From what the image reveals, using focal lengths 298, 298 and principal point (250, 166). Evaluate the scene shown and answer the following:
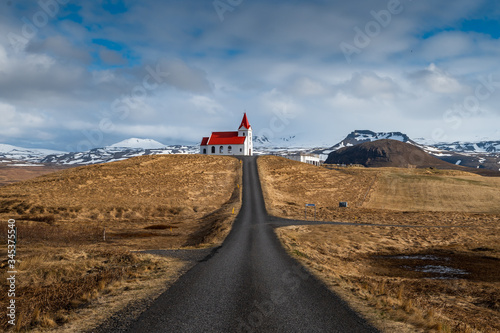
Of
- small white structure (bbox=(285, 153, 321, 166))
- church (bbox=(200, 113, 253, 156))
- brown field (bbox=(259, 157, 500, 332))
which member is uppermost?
church (bbox=(200, 113, 253, 156))

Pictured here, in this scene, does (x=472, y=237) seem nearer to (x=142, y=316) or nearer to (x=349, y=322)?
(x=349, y=322)

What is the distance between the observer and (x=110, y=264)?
19766mm

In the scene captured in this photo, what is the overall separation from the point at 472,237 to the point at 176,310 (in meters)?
36.4

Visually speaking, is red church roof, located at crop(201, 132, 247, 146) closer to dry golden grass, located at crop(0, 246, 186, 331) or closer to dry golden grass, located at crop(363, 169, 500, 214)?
dry golden grass, located at crop(363, 169, 500, 214)

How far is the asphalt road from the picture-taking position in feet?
34.2

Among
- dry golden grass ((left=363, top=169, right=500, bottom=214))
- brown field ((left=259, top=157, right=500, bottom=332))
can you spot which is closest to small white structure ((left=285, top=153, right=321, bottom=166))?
dry golden grass ((left=363, top=169, right=500, bottom=214))

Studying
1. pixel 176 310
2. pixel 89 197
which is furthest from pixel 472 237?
pixel 89 197

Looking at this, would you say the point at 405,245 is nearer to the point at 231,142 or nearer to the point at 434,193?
the point at 434,193

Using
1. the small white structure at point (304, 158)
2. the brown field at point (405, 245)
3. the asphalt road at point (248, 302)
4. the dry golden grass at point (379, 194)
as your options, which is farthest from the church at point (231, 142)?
the asphalt road at point (248, 302)

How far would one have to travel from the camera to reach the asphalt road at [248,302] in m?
10.4

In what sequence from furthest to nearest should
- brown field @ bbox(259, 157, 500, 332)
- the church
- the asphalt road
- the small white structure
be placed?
the small white structure → the church → brown field @ bbox(259, 157, 500, 332) → the asphalt road

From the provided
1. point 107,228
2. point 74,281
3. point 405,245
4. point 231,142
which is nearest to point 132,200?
point 107,228

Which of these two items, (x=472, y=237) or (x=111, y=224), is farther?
(x=111, y=224)

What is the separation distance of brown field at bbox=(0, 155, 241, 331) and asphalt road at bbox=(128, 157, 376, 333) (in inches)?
64.9
